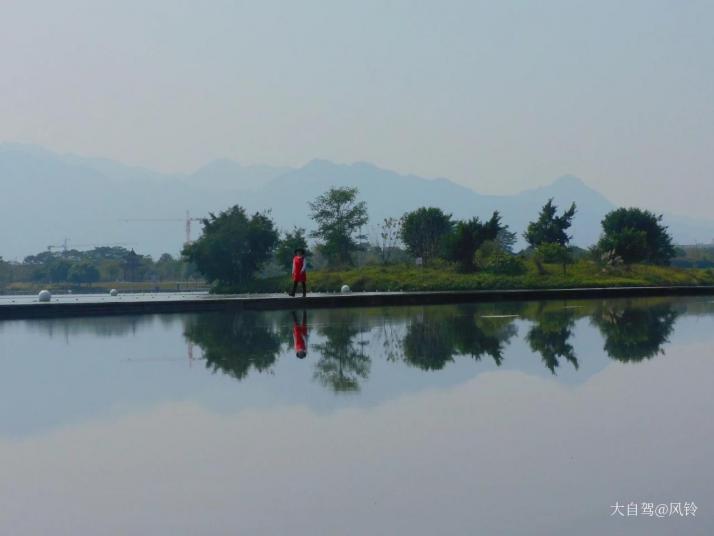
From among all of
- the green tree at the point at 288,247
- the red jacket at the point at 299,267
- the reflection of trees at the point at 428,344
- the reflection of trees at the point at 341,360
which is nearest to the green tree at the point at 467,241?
the green tree at the point at 288,247

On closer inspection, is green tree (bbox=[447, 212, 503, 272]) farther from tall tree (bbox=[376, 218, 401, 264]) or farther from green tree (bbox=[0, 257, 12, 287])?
green tree (bbox=[0, 257, 12, 287])

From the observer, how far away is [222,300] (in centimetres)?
2505

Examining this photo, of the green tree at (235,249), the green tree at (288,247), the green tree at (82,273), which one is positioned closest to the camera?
the green tree at (288,247)

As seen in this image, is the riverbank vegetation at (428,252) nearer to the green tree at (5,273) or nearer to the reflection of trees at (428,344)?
the reflection of trees at (428,344)

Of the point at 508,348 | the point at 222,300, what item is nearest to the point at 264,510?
the point at 508,348

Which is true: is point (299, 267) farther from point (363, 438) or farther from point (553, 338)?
point (363, 438)

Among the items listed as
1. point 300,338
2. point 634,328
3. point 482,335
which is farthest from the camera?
point 634,328

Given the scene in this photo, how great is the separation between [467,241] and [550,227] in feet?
34.7

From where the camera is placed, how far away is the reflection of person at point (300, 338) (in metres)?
12.7

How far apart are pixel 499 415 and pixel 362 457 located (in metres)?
1.80

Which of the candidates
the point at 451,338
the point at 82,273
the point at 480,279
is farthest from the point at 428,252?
the point at 451,338

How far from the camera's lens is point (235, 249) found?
51.4 meters

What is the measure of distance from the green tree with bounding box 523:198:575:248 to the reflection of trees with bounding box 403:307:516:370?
33552 mm

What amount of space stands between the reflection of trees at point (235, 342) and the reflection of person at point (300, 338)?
0.96 ft
